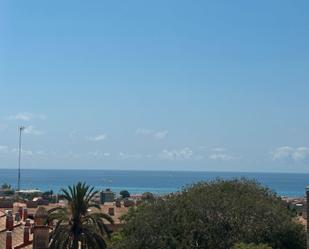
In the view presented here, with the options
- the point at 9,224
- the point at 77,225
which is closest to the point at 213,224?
the point at 77,225

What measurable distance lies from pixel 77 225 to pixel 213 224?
782 cm

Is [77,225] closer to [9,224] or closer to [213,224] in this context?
[213,224]

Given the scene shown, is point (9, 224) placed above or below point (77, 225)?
below

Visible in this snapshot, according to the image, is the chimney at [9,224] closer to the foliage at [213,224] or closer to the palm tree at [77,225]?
the palm tree at [77,225]

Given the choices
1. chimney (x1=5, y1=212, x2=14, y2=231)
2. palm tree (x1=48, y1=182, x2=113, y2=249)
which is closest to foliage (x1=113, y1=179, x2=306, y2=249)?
palm tree (x1=48, y1=182, x2=113, y2=249)

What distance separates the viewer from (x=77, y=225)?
32688 millimetres

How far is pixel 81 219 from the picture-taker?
1297 inches

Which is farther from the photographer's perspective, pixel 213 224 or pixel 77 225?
pixel 77 225

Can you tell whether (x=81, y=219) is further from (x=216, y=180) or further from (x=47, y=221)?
(x=216, y=180)

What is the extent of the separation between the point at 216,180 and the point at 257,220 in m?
5.93

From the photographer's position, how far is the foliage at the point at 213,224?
27.0m

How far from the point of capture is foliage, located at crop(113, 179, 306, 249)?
27.0m

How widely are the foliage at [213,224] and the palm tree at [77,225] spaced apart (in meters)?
2.50

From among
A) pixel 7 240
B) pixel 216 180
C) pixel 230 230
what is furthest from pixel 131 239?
pixel 7 240
